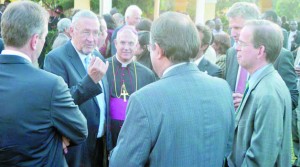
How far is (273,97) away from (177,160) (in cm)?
Result: 92

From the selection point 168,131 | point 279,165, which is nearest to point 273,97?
point 279,165

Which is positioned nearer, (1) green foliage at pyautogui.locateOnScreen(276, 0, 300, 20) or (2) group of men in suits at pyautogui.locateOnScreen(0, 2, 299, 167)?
(2) group of men in suits at pyautogui.locateOnScreen(0, 2, 299, 167)

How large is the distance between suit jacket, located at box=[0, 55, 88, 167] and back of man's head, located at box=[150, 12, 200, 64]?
65cm

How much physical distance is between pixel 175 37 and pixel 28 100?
0.88 meters

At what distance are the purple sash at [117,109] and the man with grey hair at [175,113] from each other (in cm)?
184

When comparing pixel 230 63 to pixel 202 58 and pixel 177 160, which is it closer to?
pixel 202 58

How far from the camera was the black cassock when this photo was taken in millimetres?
3736

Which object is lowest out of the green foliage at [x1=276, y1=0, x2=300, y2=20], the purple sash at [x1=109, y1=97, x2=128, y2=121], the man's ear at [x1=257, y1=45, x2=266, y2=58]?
the purple sash at [x1=109, y1=97, x2=128, y2=121]

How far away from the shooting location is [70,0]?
1263 cm

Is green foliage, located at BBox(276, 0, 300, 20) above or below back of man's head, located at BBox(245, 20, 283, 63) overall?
above

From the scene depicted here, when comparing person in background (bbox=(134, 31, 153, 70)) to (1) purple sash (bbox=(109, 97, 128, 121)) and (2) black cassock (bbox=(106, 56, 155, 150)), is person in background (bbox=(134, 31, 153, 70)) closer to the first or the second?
(2) black cassock (bbox=(106, 56, 155, 150))

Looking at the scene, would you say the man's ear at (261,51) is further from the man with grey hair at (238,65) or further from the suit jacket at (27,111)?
the suit jacket at (27,111)

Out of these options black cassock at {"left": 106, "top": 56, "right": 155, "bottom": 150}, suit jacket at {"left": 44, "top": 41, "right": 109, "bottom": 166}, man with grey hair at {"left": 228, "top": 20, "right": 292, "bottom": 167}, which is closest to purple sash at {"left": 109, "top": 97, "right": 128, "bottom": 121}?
black cassock at {"left": 106, "top": 56, "right": 155, "bottom": 150}

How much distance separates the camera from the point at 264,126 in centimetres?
231
